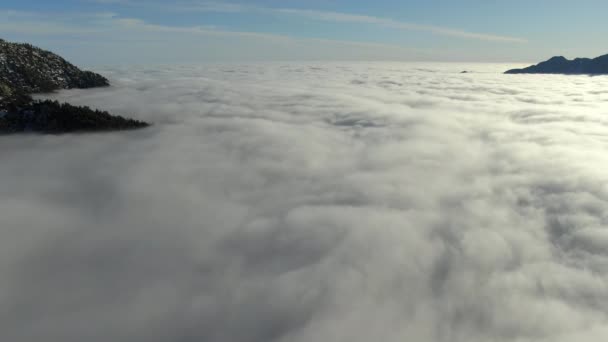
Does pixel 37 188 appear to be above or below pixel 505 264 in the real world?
above

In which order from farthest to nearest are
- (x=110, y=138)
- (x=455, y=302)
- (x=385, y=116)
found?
(x=385, y=116) → (x=110, y=138) → (x=455, y=302)

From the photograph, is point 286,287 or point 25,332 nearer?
point 25,332

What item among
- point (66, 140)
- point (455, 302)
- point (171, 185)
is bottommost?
point (455, 302)

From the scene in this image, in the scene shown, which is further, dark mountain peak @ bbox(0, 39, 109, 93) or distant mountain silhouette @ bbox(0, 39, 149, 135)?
dark mountain peak @ bbox(0, 39, 109, 93)

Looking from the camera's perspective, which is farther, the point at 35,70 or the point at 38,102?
the point at 35,70

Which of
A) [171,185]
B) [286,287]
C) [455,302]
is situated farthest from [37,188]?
[455,302]

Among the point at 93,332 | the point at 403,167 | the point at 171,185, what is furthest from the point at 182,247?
the point at 403,167

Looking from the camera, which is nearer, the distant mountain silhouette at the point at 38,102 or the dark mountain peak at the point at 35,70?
the distant mountain silhouette at the point at 38,102

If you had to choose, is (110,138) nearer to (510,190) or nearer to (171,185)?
(171,185)

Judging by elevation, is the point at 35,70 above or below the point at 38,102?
above

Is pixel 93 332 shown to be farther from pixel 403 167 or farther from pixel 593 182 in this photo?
pixel 593 182

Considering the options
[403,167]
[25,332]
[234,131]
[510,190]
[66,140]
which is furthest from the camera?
[234,131]
